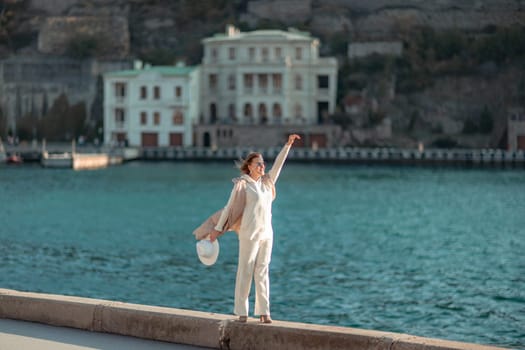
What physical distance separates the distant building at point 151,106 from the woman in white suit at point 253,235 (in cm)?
8626

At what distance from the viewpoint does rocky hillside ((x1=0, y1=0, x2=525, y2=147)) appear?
336 feet

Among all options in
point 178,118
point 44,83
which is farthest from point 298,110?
point 44,83

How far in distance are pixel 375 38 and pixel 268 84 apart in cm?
1318

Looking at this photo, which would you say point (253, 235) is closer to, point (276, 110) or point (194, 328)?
point (194, 328)

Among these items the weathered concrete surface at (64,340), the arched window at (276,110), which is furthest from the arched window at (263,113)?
the weathered concrete surface at (64,340)

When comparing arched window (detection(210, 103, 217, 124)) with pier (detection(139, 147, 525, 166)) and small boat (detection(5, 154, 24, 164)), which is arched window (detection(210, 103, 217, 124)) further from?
small boat (detection(5, 154, 24, 164))

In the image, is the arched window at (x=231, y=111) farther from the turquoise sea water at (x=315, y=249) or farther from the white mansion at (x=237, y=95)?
the turquoise sea water at (x=315, y=249)

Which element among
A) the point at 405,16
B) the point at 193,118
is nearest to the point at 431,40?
the point at 405,16

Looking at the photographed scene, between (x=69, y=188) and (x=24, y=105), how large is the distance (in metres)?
39.2

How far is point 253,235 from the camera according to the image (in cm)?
1498

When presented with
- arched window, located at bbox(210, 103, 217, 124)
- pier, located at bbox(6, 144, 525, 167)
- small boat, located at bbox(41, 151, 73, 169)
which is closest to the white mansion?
arched window, located at bbox(210, 103, 217, 124)

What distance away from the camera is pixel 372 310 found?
27.3m

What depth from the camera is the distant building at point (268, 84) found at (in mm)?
101000

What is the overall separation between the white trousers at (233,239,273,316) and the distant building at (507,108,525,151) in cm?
8414
